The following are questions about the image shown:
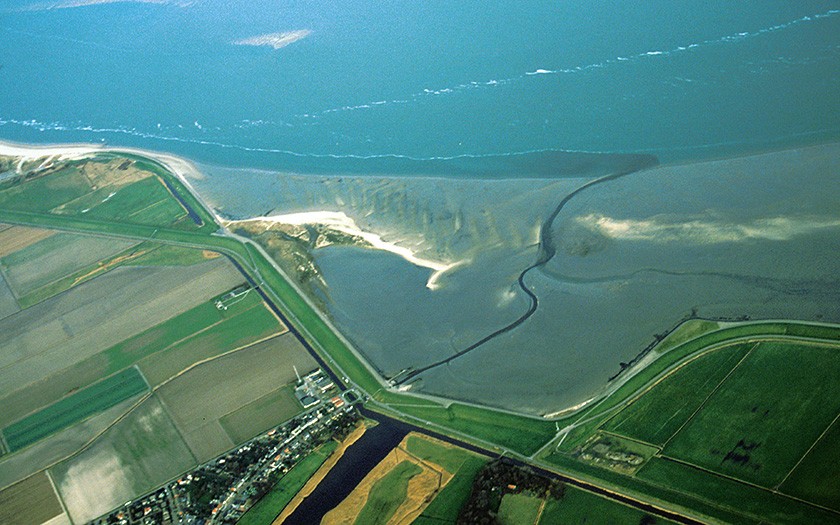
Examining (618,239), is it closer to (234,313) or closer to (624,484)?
(624,484)

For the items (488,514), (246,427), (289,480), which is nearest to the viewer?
(488,514)

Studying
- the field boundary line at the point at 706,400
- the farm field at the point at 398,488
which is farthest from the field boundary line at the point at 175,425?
the field boundary line at the point at 706,400

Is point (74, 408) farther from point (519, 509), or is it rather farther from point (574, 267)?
point (574, 267)

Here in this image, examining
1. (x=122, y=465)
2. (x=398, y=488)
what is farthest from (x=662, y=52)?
(x=122, y=465)

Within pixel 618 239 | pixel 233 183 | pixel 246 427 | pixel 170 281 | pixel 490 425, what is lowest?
pixel 490 425

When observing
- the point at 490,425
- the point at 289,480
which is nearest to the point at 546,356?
the point at 490,425

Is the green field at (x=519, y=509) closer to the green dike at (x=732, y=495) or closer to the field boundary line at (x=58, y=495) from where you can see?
the green dike at (x=732, y=495)
